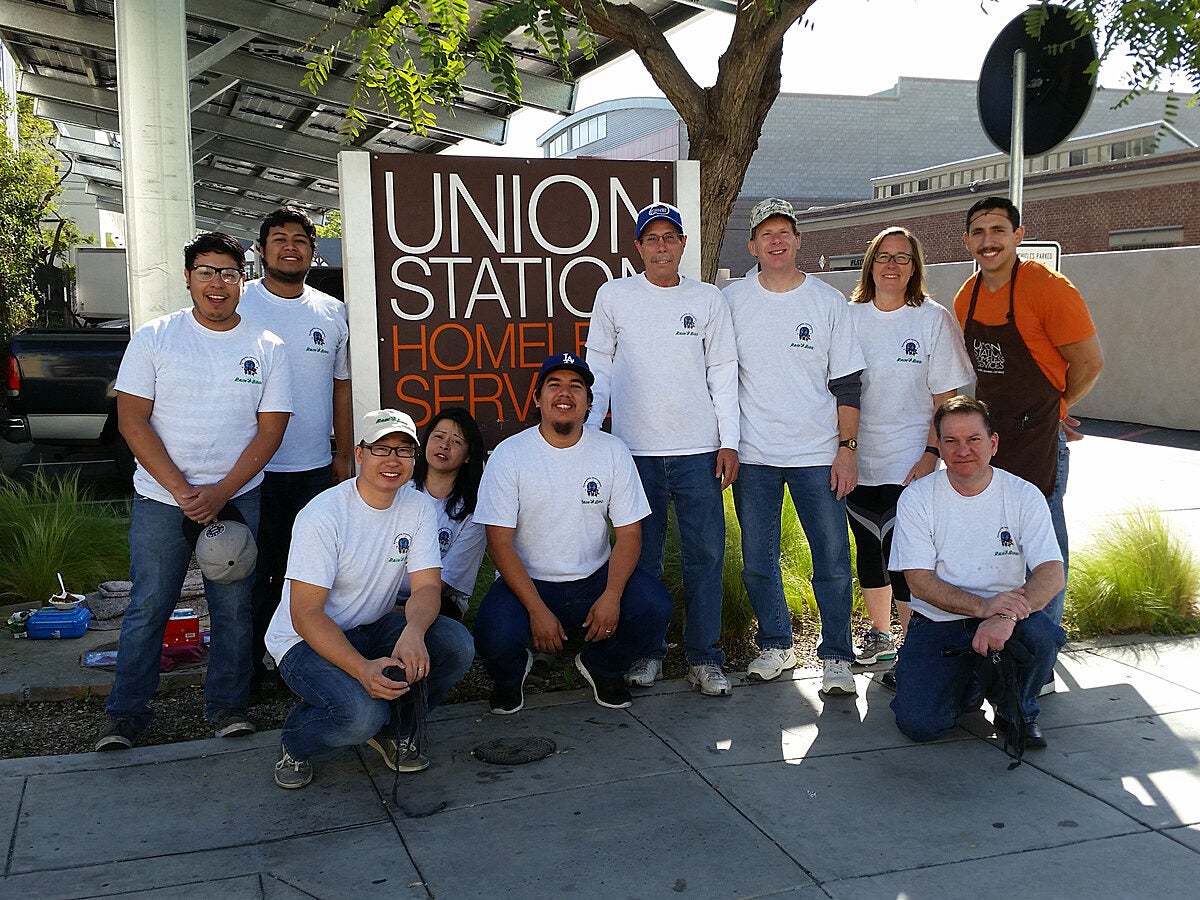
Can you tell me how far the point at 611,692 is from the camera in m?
4.66

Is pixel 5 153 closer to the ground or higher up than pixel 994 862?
higher up

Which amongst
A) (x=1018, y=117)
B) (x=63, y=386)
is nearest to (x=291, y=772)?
(x=1018, y=117)

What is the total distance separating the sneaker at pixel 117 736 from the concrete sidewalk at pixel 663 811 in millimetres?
61

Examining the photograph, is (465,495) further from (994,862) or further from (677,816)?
(994,862)

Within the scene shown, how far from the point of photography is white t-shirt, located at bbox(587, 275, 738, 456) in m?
4.67

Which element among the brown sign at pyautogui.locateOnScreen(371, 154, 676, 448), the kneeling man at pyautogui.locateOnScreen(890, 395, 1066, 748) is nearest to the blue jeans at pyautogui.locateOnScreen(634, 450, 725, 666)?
the kneeling man at pyautogui.locateOnScreen(890, 395, 1066, 748)

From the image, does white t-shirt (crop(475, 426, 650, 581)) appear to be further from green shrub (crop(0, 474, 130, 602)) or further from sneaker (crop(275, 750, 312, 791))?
green shrub (crop(0, 474, 130, 602))

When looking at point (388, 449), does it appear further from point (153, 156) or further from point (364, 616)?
point (153, 156)

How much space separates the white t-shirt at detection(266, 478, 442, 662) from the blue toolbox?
6.97 feet

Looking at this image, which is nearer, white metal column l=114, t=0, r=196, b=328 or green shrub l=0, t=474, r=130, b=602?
green shrub l=0, t=474, r=130, b=602

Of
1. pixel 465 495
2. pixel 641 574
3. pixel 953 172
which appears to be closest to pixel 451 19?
pixel 465 495

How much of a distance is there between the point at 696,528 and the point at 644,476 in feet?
1.07

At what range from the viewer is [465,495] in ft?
15.7

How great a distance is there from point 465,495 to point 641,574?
2.77ft
